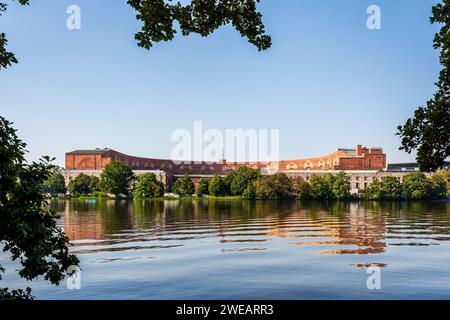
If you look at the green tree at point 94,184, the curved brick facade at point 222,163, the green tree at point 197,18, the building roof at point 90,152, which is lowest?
the green tree at point 94,184

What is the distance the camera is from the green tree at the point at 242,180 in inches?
4852

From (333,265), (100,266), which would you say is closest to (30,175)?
(100,266)

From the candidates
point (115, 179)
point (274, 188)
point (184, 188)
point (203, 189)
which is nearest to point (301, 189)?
point (274, 188)

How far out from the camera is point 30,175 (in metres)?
7.62

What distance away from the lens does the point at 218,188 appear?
128375 mm

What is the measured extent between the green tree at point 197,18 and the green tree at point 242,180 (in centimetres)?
11275

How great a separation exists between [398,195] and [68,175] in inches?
4222

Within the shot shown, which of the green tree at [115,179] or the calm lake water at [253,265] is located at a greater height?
the green tree at [115,179]

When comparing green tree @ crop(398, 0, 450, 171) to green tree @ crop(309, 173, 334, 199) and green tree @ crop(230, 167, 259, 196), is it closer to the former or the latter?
green tree @ crop(309, 173, 334, 199)

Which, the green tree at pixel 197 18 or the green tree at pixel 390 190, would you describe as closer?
the green tree at pixel 197 18

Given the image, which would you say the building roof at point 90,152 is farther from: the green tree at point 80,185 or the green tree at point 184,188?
the green tree at point 184,188

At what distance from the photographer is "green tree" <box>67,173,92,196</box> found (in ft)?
442

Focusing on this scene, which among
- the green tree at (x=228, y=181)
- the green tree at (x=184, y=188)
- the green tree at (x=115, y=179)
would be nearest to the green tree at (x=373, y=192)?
the green tree at (x=228, y=181)
